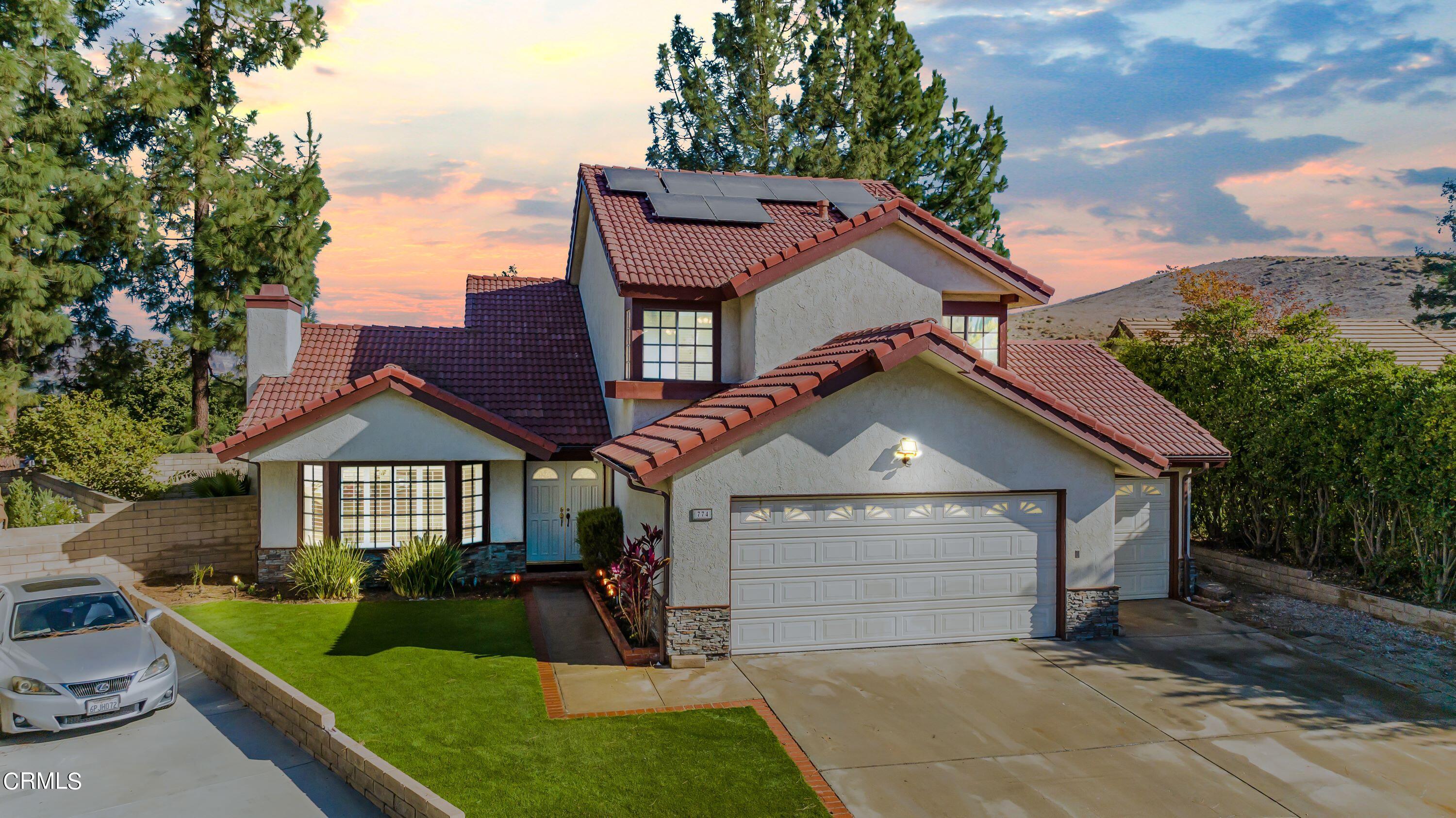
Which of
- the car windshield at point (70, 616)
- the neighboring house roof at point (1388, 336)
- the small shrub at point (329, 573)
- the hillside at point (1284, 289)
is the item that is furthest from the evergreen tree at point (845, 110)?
the hillside at point (1284, 289)

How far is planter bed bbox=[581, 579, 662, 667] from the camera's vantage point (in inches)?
467

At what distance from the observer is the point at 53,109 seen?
26812 mm

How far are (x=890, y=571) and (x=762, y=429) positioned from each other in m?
2.95

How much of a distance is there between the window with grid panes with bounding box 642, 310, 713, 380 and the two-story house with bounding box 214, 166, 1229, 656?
5cm

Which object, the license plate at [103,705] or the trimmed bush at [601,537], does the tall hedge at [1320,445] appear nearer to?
the trimmed bush at [601,537]

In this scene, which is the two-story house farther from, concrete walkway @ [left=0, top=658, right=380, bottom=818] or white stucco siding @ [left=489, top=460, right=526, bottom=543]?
concrete walkway @ [left=0, top=658, right=380, bottom=818]

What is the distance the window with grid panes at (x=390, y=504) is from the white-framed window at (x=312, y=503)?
0.41m

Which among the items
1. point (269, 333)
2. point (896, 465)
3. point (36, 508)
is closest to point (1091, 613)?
point (896, 465)

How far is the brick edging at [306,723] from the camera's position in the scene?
754 cm

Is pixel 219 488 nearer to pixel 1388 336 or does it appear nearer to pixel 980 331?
pixel 980 331

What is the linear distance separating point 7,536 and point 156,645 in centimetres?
814

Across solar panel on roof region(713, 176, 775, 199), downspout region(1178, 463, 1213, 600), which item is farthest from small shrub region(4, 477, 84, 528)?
downspout region(1178, 463, 1213, 600)

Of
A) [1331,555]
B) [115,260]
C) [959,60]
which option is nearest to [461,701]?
[1331,555]

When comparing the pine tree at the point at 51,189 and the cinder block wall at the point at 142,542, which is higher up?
the pine tree at the point at 51,189
